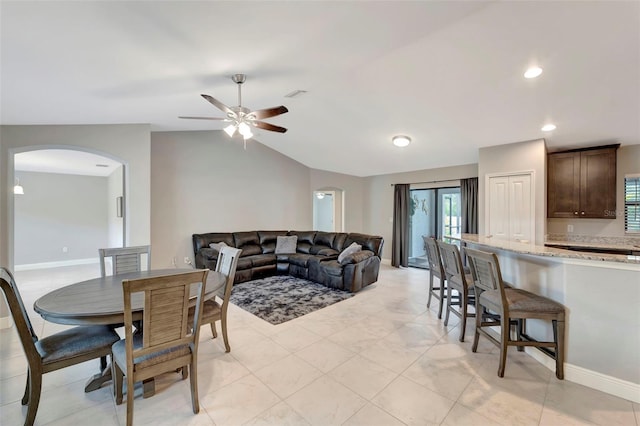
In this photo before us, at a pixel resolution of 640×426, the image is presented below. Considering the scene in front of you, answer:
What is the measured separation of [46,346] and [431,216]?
7319mm

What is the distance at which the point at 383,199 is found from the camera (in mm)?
7453

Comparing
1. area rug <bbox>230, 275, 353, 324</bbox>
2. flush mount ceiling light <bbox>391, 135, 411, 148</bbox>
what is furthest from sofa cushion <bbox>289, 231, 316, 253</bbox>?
flush mount ceiling light <bbox>391, 135, 411, 148</bbox>

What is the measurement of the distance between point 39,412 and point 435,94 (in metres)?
4.66

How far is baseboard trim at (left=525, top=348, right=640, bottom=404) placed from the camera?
1.98 m

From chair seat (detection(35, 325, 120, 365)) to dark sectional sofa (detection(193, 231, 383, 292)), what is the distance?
2985mm

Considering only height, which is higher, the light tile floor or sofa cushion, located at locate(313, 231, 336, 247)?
sofa cushion, located at locate(313, 231, 336, 247)

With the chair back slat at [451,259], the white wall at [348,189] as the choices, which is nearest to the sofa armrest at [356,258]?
the chair back slat at [451,259]

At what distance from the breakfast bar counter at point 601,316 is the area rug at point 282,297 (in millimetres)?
2714

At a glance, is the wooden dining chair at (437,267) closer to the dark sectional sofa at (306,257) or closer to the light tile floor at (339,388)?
the light tile floor at (339,388)

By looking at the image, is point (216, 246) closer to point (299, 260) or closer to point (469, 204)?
point (299, 260)

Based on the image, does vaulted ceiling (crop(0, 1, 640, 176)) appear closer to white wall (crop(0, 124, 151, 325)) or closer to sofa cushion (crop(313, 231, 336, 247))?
white wall (crop(0, 124, 151, 325))

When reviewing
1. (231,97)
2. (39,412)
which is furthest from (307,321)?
(231,97)

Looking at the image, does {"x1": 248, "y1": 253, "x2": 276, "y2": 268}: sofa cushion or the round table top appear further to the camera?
{"x1": 248, "y1": 253, "x2": 276, "y2": 268}: sofa cushion

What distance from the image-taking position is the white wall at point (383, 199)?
659 centimetres
